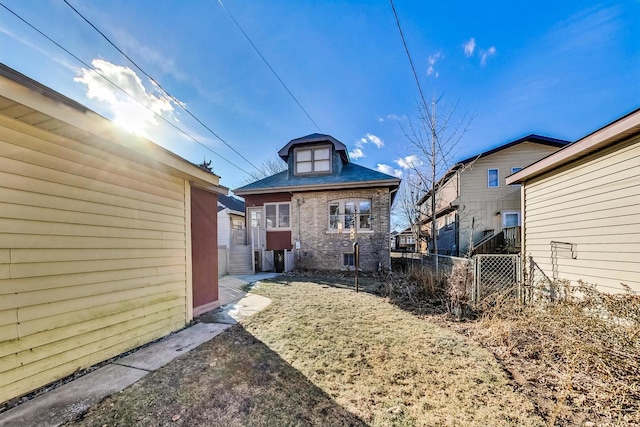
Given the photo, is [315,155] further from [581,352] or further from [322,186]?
[581,352]

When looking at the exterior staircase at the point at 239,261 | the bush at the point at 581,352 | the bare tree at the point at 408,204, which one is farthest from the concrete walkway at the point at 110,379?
the bare tree at the point at 408,204

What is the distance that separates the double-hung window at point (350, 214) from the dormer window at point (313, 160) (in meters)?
1.92

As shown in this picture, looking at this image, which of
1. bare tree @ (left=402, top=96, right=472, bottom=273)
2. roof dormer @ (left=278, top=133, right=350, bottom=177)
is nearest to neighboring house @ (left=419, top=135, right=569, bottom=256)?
bare tree @ (left=402, top=96, right=472, bottom=273)

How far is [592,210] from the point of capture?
12.8 ft

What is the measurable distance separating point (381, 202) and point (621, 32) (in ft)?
24.0

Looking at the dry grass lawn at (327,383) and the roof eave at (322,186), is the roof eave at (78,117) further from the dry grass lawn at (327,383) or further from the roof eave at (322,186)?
the roof eave at (322,186)

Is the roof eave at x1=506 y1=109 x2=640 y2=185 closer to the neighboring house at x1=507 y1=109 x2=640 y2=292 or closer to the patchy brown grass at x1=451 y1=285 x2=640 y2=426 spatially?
the neighboring house at x1=507 y1=109 x2=640 y2=292

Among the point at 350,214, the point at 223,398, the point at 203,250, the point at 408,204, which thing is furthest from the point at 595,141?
the point at 408,204

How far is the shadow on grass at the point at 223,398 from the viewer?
2037 millimetres

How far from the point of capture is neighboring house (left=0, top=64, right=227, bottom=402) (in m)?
2.26

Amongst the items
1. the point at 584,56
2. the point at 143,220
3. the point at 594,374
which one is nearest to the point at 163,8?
the point at 143,220

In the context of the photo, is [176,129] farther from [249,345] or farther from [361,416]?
[361,416]

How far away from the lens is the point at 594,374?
2.70 m

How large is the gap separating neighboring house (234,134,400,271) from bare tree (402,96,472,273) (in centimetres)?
223
